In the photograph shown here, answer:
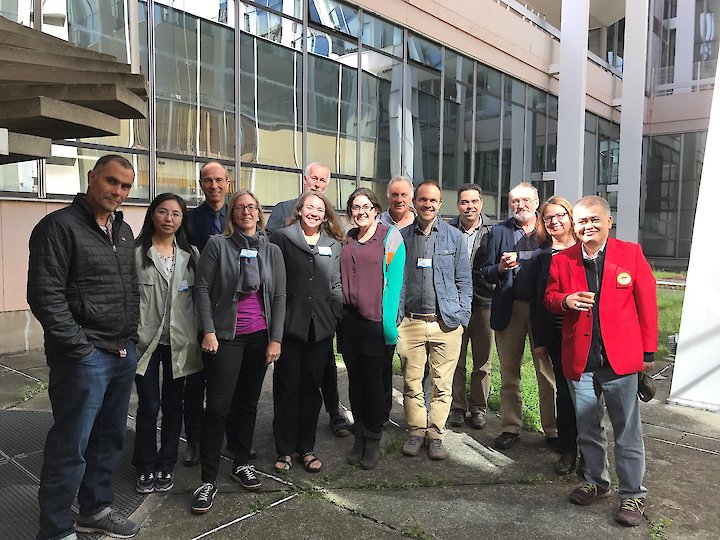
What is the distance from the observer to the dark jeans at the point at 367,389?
4051 mm

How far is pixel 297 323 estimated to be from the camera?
3.82 meters

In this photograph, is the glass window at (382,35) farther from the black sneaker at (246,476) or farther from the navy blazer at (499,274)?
the black sneaker at (246,476)

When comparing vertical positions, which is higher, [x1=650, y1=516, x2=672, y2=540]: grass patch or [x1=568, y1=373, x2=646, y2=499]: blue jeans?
[x1=568, y1=373, x2=646, y2=499]: blue jeans

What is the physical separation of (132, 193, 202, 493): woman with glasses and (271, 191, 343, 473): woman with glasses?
0.62m

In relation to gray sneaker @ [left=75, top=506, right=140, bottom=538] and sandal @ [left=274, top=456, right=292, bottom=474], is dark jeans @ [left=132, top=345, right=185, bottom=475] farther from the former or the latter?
sandal @ [left=274, top=456, right=292, bottom=474]

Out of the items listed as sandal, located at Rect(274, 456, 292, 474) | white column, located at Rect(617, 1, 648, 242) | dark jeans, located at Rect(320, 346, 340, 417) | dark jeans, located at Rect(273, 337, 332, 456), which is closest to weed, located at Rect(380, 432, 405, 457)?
dark jeans, located at Rect(320, 346, 340, 417)

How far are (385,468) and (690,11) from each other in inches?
1082

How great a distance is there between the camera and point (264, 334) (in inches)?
145

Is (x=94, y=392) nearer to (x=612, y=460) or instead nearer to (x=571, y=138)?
(x=612, y=460)

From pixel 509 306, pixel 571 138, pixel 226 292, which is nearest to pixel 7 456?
pixel 226 292

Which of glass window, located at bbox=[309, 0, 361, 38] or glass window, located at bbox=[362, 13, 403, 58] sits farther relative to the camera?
glass window, located at bbox=[362, 13, 403, 58]

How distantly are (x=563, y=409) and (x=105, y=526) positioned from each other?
3035mm

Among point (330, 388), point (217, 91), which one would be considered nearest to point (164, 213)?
point (330, 388)

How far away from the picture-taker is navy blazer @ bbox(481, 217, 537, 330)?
443cm
